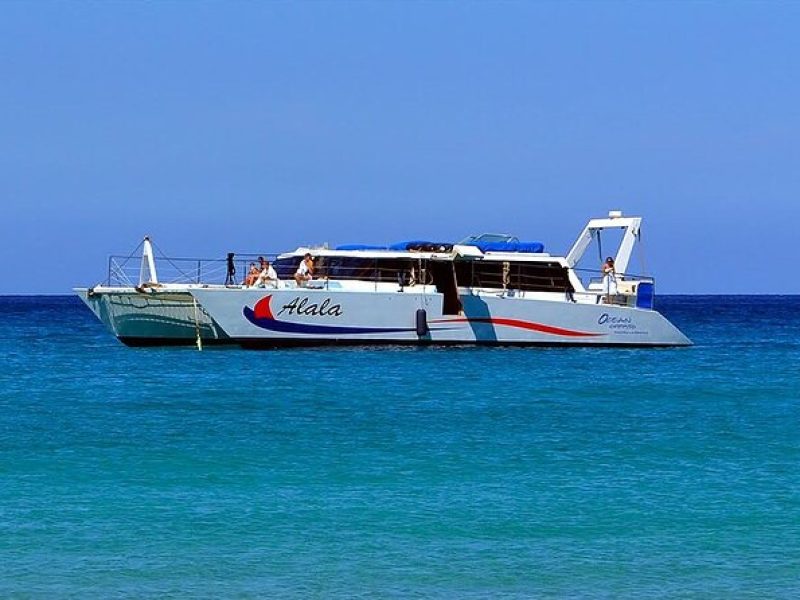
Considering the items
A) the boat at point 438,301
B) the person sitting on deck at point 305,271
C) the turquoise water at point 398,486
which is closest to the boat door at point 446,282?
the boat at point 438,301

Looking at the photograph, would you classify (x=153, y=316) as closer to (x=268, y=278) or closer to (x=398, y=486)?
(x=268, y=278)

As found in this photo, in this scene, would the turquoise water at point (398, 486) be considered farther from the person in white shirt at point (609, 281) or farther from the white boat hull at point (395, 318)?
the person in white shirt at point (609, 281)

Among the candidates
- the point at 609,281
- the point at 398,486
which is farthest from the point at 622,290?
the point at 398,486

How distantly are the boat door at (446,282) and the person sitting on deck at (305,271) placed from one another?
10.4ft

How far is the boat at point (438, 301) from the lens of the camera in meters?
36.2

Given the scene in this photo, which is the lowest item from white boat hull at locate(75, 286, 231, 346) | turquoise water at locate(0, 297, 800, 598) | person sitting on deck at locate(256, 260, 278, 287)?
turquoise water at locate(0, 297, 800, 598)

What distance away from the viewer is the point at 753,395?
2927 centimetres

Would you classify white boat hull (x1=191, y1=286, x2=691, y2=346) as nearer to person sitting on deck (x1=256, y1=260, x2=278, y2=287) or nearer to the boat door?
the boat door

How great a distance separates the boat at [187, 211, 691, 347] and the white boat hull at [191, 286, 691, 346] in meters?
0.03

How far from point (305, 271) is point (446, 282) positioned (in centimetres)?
385

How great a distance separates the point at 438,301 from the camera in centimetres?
3684

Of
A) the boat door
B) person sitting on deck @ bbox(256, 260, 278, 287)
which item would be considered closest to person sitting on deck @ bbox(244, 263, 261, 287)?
person sitting on deck @ bbox(256, 260, 278, 287)

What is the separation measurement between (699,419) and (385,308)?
44.2 ft

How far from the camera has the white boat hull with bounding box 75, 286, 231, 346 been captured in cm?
3762
